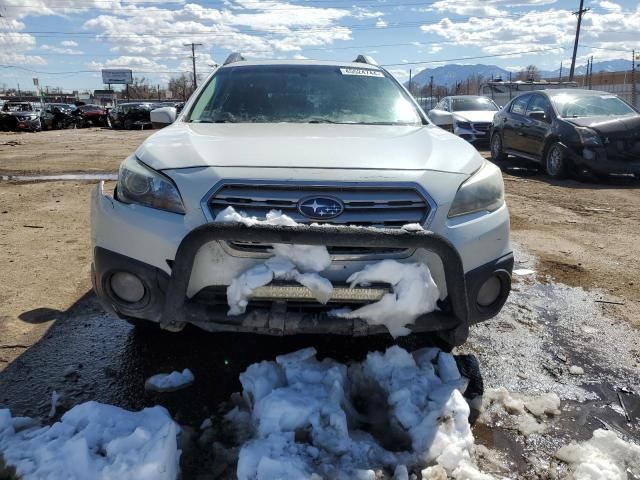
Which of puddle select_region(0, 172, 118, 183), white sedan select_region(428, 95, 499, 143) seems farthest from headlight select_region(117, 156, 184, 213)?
white sedan select_region(428, 95, 499, 143)

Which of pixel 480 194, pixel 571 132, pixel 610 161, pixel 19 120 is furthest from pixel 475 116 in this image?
pixel 19 120

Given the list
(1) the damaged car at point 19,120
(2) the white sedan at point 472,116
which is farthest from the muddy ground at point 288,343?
(1) the damaged car at point 19,120

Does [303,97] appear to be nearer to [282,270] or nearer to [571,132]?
[282,270]

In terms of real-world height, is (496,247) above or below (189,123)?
below

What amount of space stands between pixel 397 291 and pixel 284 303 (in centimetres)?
48

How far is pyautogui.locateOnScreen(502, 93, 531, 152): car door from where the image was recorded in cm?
1117

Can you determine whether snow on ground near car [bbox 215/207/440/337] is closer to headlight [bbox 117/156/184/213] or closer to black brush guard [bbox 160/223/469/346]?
black brush guard [bbox 160/223/469/346]

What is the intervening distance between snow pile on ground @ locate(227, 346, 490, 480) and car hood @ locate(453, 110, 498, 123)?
13567 millimetres

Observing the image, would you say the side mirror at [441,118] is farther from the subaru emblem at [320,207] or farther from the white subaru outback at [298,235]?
the subaru emblem at [320,207]

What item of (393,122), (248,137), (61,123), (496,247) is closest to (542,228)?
(393,122)

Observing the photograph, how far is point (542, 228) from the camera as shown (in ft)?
20.4

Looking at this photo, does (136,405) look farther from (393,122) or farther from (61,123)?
(61,123)

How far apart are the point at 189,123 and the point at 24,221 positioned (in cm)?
354

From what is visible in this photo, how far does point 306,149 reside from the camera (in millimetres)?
2723
